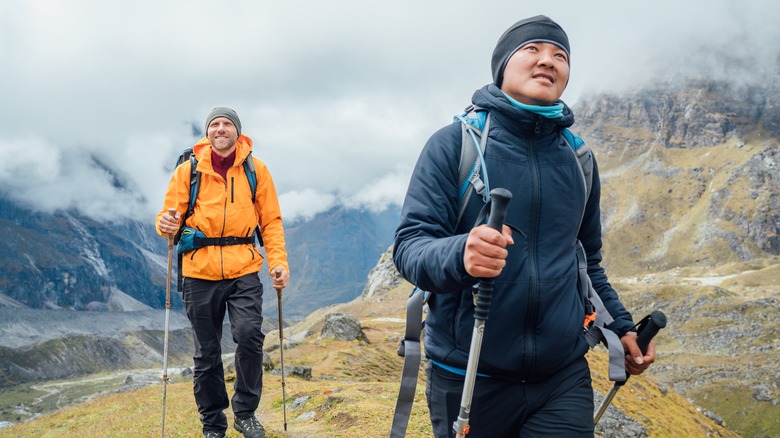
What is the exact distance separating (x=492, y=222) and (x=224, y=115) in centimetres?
704

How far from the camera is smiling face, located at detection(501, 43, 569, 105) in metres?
4.16

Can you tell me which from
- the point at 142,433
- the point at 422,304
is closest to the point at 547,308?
the point at 422,304

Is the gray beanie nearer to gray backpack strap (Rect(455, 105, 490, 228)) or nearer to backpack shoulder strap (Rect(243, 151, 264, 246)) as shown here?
backpack shoulder strap (Rect(243, 151, 264, 246))

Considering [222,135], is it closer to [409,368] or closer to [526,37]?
[526,37]

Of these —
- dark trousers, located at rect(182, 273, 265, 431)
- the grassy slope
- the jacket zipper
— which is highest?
the jacket zipper

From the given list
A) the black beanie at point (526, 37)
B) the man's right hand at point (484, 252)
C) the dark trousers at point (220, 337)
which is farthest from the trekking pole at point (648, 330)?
the dark trousers at point (220, 337)

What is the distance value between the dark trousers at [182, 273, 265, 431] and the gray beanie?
2.53 meters

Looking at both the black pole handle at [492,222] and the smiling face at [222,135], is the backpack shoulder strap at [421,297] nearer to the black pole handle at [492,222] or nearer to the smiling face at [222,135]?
the black pole handle at [492,222]

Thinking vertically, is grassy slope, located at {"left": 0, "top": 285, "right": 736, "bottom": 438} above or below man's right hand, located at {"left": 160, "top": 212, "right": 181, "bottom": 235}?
below

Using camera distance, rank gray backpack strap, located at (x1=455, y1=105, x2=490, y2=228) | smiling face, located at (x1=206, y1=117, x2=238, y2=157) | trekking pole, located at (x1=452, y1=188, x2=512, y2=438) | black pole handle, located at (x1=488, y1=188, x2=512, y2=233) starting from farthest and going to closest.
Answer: smiling face, located at (x1=206, y1=117, x2=238, y2=157) → gray backpack strap, located at (x1=455, y1=105, x2=490, y2=228) → trekking pole, located at (x1=452, y1=188, x2=512, y2=438) → black pole handle, located at (x1=488, y1=188, x2=512, y2=233)

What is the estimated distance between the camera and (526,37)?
4.38 m

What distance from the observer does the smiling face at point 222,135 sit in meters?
8.80

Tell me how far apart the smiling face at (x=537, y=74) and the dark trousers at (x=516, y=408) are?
2.07 m

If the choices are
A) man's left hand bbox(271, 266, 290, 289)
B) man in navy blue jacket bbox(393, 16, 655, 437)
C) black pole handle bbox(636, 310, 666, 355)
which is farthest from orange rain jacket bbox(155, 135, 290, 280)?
black pole handle bbox(636, 310, 666, 355)
